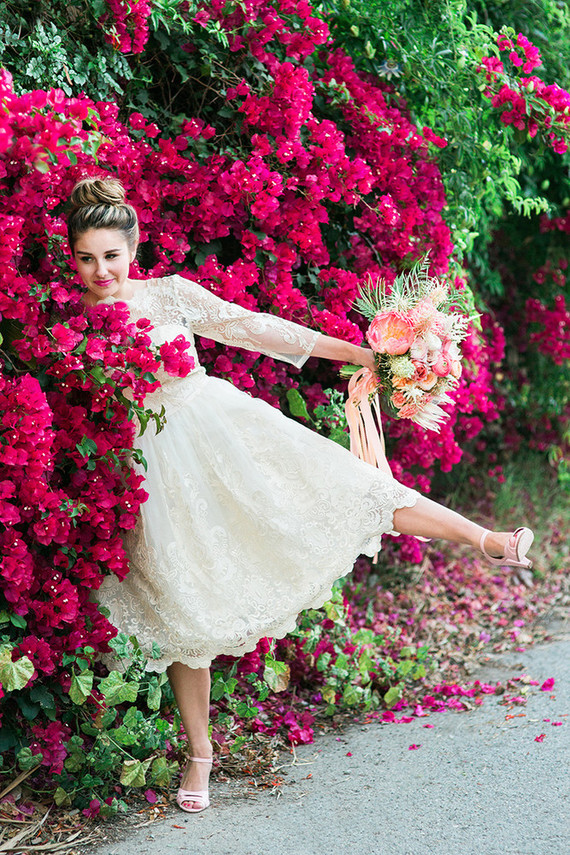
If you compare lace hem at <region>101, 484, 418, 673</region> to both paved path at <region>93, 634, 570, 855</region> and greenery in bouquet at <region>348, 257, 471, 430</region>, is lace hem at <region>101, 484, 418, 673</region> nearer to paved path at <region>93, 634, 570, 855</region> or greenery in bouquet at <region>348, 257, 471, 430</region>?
greenery in bouquet at <region>348, 257, 471, 430</region>

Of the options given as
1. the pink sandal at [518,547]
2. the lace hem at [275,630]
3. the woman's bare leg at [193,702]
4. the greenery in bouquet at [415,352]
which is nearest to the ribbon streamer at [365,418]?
the greenery in bouquet at [415,352]

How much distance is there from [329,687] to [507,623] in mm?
1537

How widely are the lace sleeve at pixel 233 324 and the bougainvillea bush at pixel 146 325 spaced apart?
0.24 m

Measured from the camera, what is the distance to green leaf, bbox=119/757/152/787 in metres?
2.80

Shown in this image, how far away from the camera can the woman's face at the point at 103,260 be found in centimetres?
278

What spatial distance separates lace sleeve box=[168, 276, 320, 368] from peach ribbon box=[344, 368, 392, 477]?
0.85 feet

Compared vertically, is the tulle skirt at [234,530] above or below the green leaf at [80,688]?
above

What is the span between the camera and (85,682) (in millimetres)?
2693

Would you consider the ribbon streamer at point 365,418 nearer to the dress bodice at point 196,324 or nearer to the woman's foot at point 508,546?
the dress bodice at point 196,324

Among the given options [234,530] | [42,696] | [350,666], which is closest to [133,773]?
[42,696]

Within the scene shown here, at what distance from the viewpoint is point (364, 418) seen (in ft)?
10.6

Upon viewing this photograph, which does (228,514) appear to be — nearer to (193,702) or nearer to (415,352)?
(193,702)

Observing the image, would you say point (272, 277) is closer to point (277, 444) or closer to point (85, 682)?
point (277, 444)

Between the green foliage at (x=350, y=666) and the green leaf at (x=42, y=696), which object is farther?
the green foliage at (x=350, y=666)
